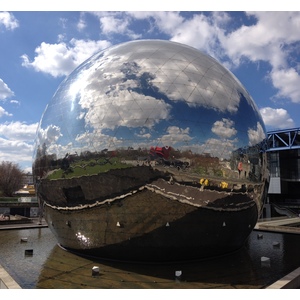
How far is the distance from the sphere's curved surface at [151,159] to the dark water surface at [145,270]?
52cm

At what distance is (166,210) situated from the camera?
1061 centimetres

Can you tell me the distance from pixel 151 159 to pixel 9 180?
65576 mm

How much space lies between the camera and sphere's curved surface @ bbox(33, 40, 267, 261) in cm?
1055

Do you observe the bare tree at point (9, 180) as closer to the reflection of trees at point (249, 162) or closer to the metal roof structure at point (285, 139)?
the metal roof structure at point (285, 139)

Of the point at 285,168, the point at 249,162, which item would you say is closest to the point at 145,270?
the point at 249,162

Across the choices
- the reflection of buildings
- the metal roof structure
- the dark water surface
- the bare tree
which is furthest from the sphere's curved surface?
the bare tree

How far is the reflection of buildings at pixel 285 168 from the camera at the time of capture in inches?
1900

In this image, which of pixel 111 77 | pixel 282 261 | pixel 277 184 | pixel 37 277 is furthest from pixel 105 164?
pixel 277 184

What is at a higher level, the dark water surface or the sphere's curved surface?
the sphere's curved surface

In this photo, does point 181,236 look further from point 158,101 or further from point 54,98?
point 54,98

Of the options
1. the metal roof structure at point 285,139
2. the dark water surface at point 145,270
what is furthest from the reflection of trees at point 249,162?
the metal roof structure at point 285,139

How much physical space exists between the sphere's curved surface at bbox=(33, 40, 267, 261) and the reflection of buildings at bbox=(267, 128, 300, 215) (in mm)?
38604

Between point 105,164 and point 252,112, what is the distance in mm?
6063

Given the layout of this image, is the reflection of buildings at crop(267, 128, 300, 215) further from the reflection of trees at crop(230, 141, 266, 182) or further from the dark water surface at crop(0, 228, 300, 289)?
the reflection of trees at crop(230, 141, 266, 182)
